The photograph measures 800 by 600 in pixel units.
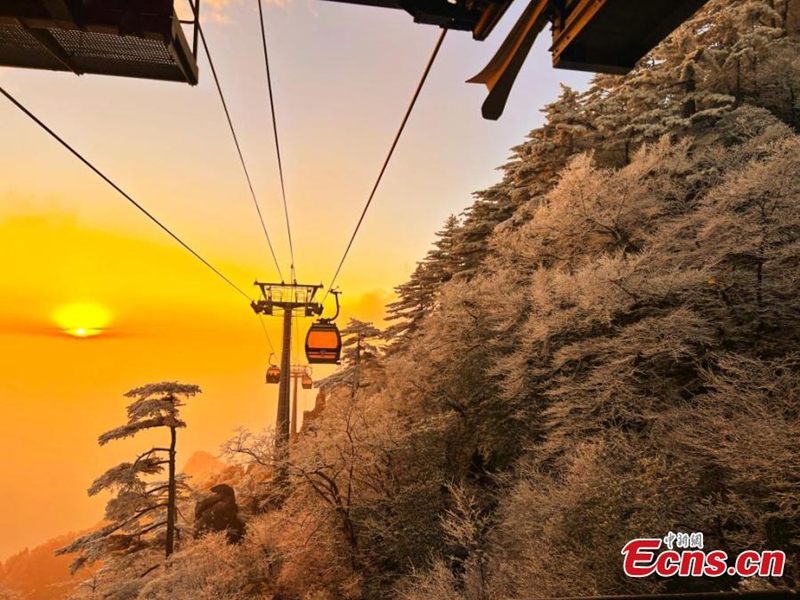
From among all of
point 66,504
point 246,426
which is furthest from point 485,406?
point 66,504

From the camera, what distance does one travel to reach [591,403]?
1298cm

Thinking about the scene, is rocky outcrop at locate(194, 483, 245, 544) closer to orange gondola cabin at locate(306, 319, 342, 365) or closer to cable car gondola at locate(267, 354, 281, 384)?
cable car gondola at locate(267, 354, 281, 384)

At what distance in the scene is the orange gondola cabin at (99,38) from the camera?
2.48 meters

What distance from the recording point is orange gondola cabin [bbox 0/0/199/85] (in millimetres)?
2480

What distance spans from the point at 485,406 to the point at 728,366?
30.2 ft

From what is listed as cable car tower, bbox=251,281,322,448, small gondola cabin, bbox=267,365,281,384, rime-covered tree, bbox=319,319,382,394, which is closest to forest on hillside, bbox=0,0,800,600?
cable car tower, bbox=251,281,322,448

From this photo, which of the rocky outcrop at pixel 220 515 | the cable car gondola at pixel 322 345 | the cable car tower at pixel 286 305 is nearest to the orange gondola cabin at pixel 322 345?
the cable car gondola at pixel 322 345

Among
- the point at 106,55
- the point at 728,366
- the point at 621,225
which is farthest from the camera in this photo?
the point at 621,225

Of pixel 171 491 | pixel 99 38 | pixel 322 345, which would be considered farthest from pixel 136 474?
pixel 99 38

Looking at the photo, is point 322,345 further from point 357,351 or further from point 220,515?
point 357,351

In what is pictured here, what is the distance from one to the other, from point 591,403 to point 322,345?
906 cm

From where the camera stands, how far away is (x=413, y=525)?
50.3ft

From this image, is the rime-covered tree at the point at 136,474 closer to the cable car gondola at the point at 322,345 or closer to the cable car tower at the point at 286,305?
the cable car tower at the point at 286,305

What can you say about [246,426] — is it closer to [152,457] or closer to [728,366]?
[152,457]
